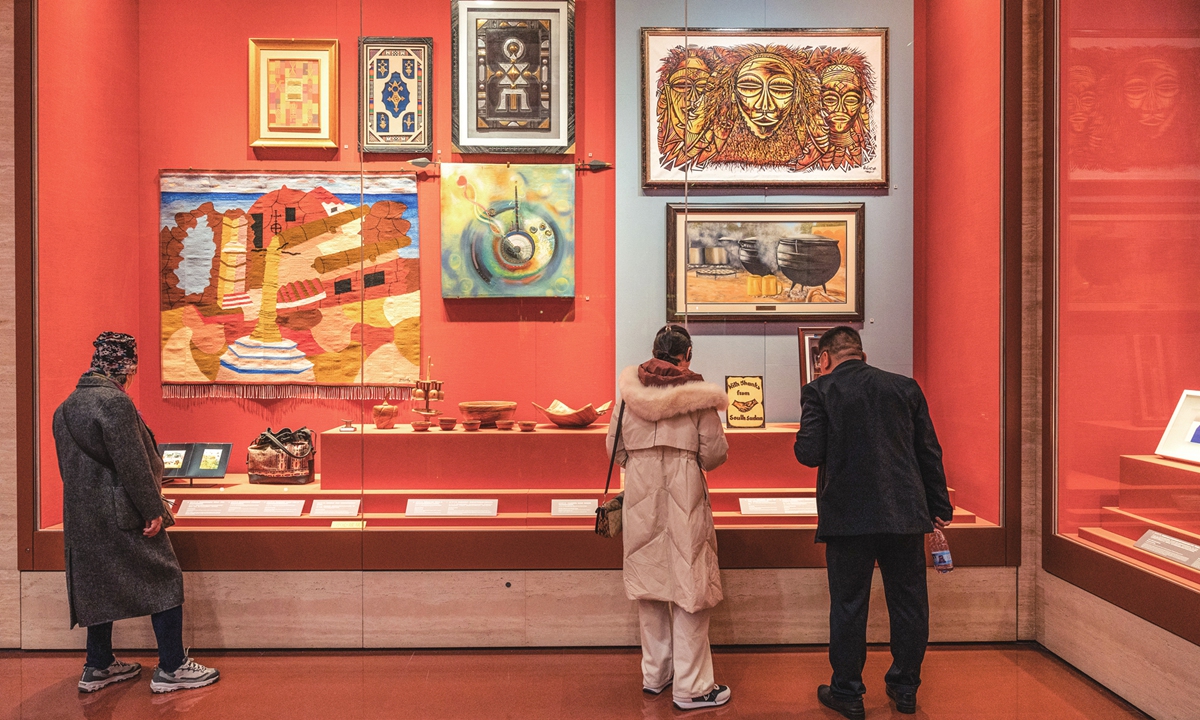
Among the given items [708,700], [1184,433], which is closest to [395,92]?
[708,700]

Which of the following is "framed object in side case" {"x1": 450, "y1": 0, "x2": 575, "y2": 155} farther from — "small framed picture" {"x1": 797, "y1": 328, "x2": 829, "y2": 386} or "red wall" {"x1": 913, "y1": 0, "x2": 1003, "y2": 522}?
"red wall" {"x1": 913, "y1": 0, "x2": 1003, "y2": 522}

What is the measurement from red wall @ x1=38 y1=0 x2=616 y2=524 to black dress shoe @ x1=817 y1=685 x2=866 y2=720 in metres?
1.70

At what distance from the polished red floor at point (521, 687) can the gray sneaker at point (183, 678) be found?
0.14 ft

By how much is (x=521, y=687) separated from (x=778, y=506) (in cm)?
152

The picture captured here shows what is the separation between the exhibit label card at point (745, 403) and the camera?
3826 millimetres

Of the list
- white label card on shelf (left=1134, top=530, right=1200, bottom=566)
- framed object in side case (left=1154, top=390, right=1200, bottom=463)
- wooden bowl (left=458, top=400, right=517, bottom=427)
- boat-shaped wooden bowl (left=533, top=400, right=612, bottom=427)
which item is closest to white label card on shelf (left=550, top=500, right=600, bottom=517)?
boat-shaped wooden bowl (left=533, top=400, right=612, bottom=427)

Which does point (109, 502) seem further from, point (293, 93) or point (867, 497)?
point (867, 497)

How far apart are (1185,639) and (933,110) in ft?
8.94

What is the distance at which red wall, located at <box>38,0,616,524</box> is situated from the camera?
3.74 metres

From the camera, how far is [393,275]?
391 cm

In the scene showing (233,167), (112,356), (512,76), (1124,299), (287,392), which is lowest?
(287,392)

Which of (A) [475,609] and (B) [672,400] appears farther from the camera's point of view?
(A) [475,609]

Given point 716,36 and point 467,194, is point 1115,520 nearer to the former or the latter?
point 716,36

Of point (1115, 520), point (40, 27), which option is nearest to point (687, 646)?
point (1115, 520)
